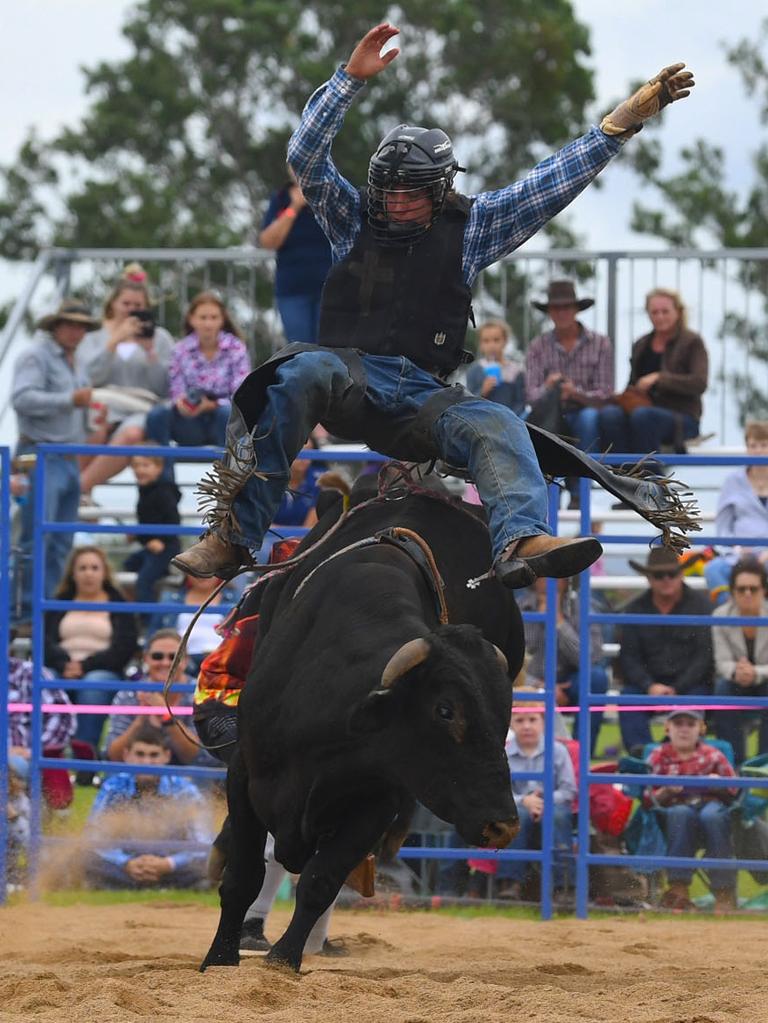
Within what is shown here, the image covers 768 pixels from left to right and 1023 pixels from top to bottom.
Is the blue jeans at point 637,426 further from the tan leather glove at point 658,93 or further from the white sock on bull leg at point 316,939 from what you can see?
the tan leather glove at point 658,93

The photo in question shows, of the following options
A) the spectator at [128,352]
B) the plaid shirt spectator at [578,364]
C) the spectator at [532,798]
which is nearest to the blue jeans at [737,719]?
the spectator at [532,798]

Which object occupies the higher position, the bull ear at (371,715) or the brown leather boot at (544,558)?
the brown leather boot at (544,558)

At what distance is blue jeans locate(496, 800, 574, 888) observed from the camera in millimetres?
9562

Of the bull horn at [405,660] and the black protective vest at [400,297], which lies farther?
the black protective vest at [400,297]

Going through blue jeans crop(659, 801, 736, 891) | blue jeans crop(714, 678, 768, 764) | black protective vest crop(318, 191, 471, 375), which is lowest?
blue jeans crop(659, 801, 736, 891)

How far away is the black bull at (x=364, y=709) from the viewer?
5656 millimetres

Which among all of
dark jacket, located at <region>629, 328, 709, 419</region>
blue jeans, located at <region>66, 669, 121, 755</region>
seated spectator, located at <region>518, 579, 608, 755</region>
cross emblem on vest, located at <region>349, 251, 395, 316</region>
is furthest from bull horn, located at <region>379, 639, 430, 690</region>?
dark jacket, located at <region>629, 328, 709, 419</region>

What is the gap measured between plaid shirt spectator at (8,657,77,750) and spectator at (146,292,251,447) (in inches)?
82.7

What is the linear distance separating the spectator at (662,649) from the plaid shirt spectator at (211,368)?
330 cm

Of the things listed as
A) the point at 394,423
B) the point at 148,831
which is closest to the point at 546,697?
the point at 148,831

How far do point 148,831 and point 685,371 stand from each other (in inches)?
181

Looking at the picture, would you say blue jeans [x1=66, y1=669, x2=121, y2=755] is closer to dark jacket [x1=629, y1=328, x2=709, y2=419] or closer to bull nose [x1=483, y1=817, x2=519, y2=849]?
dark jacket [x1=629, y1=328, x2=709, y2=419]

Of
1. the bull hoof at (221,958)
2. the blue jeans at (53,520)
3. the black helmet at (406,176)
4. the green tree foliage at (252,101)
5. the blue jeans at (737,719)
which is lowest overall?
the bull hoof at (221,958)

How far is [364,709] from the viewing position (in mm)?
5754
